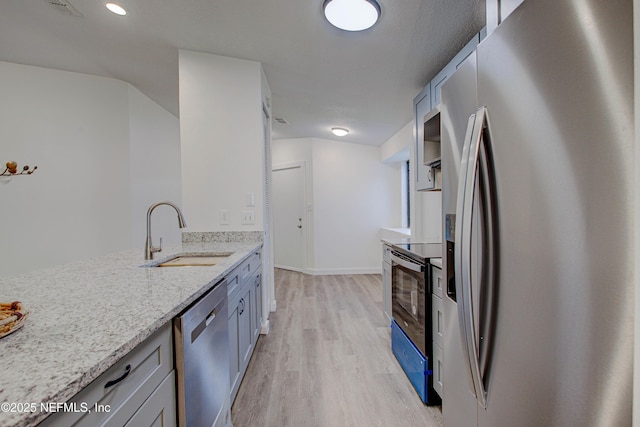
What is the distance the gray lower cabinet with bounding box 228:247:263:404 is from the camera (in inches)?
62.7

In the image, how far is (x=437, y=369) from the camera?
160 cm

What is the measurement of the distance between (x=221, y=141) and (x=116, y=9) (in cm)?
107

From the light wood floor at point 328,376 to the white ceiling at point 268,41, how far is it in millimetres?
2385

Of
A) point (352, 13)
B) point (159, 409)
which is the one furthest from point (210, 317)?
point (352, 13)

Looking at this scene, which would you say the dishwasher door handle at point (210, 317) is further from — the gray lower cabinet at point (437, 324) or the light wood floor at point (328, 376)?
the gray lower cabinet at point (437, 324)

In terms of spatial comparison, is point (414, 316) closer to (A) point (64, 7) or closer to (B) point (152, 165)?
(A) point (64, 7)

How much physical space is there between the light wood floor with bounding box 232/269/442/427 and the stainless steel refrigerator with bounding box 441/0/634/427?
93 centimetres

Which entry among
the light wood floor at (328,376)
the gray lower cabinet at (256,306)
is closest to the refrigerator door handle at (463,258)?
the light wood floor at (328,376)

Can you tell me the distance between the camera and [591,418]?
0.52 metres

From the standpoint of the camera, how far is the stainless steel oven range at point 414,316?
1.65 metres

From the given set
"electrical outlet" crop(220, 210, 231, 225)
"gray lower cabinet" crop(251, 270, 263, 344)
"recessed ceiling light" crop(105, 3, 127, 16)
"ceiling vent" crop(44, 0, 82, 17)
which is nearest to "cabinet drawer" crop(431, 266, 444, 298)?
"gray lower cabinet" crop(251, 270, 263, 344)

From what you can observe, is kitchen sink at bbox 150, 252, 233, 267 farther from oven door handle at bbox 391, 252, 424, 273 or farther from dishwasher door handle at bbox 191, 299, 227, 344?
oven door handle at bbox 391, 252, 424, 273

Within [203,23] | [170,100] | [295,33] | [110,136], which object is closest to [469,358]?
[295,33]

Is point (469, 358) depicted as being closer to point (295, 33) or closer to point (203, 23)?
point (295, 33)
